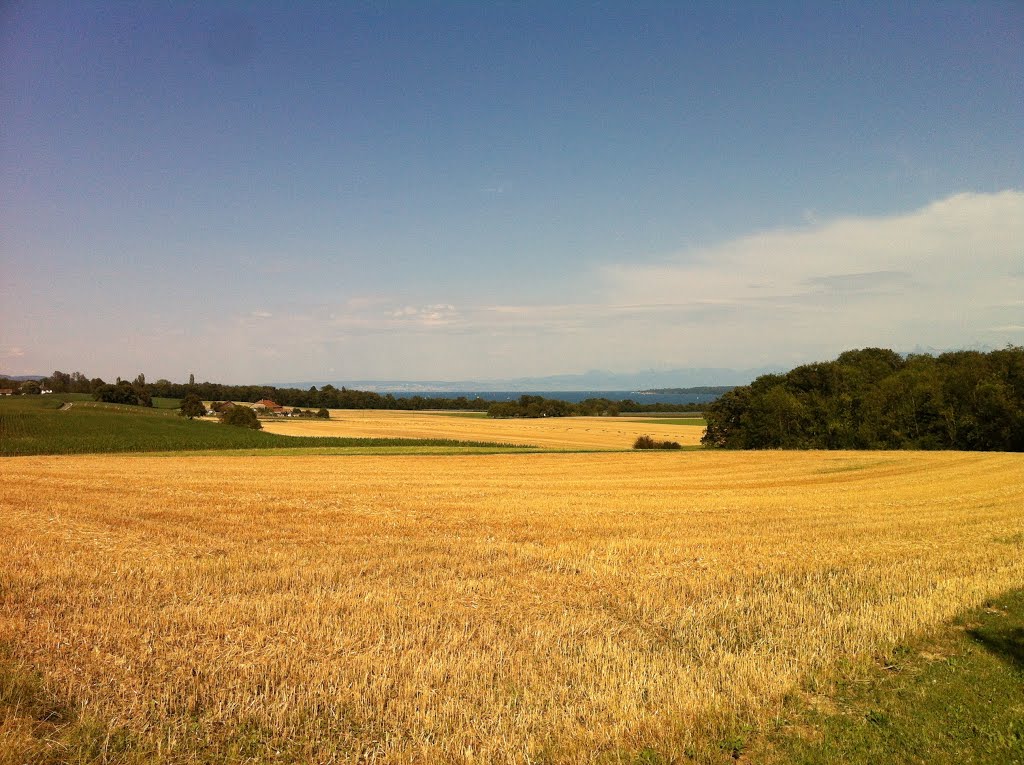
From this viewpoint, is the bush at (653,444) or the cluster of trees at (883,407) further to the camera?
the bush at (653,444)

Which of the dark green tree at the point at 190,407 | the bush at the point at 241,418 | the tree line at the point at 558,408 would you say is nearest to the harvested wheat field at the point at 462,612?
the bush at the point at 241,418

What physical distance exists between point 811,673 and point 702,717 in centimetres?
193

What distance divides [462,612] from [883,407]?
57.6 m

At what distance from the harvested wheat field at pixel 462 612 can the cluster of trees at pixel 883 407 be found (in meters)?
37.2

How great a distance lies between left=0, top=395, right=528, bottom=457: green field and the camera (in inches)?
2057

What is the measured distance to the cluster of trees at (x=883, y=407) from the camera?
51450 mm

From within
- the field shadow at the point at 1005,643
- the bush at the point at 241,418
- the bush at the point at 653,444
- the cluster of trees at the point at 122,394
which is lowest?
the bush at the point at 653,444

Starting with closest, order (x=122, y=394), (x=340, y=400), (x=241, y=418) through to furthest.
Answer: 1. (x=241, y=418)
2. (x=122, y=394)
3. (x=340, y=400)

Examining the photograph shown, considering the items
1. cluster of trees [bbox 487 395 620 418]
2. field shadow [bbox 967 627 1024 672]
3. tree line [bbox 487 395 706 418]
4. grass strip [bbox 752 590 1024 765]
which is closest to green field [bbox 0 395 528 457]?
field shadow [bbox 967 627 1024 672]

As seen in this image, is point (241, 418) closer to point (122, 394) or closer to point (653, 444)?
point (122, 394)

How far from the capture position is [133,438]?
56.8 m

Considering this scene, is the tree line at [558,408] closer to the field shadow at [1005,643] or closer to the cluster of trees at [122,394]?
the cluster of trees at [122,394]

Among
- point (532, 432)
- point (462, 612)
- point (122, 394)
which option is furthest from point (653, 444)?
point (122, 394)

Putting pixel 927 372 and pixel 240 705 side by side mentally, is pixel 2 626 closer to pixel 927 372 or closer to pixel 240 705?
pixel 240 705
